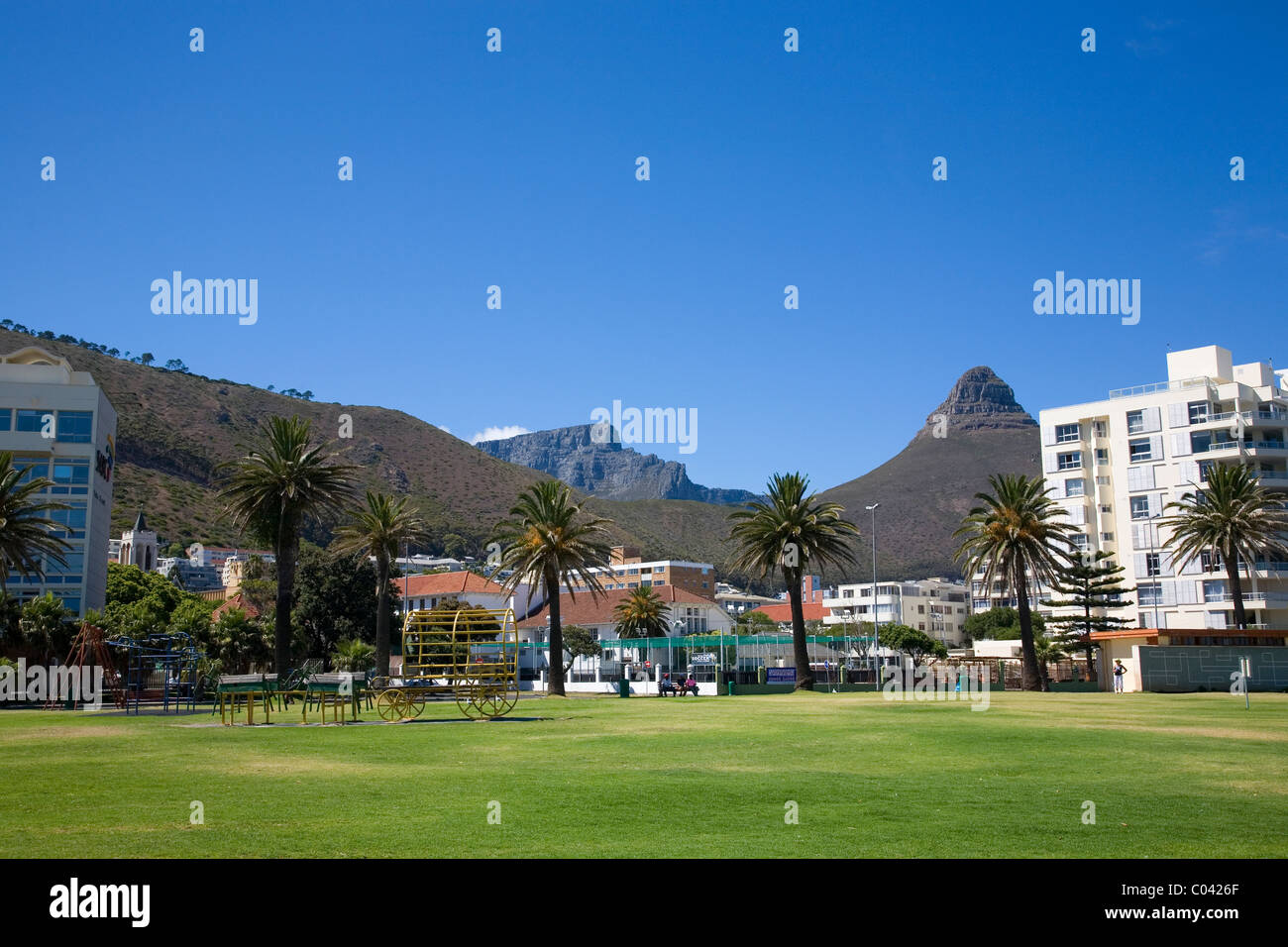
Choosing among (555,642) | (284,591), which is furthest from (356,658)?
(284,591)

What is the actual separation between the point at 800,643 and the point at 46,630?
39919mm

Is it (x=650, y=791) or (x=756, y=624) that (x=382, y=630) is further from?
(x=756, y=624)

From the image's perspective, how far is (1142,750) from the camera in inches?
702

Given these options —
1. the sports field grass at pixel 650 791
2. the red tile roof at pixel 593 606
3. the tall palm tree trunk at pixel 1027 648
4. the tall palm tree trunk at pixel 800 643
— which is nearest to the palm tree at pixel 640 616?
the red tile roof at pixel 593 606

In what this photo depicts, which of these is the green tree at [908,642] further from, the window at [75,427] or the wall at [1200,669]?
the window at [75,427]

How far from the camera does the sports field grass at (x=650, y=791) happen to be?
895cm

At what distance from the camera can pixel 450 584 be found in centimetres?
12256

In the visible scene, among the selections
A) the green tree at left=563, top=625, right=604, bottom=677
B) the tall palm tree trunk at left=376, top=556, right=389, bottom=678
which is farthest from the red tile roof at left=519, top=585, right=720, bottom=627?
the tall palm tree trunk at left=376, top=556, right=389, bottom=678

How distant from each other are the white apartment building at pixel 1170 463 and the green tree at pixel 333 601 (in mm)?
50691

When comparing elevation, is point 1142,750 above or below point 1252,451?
below

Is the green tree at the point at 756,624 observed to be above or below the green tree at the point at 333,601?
below
